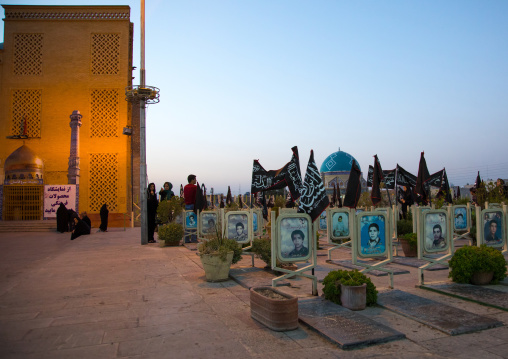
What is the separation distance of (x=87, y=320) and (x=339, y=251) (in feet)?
29.1

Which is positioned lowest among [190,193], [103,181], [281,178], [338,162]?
[190,193]

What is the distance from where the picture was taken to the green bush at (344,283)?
562cm

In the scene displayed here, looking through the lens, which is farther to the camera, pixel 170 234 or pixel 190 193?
pixel 190 193

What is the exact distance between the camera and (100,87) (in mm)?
31500

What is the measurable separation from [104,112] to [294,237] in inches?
1120

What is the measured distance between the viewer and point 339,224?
10711 mm

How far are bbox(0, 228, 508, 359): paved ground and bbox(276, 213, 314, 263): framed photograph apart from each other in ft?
2.17

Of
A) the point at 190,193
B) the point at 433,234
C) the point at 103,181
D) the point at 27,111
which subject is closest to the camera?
the point at 433,234

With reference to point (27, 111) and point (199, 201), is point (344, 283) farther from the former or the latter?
point (27, 111)

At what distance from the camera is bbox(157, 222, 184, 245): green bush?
1438 centimetres

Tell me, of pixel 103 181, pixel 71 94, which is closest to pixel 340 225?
pixel 103 181

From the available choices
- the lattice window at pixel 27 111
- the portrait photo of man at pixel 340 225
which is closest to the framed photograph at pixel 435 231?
the portrait photo of man at pixel 340 225

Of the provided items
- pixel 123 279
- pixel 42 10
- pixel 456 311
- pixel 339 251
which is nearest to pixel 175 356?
pixel 456 311

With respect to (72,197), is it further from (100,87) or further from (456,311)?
(456,311)
